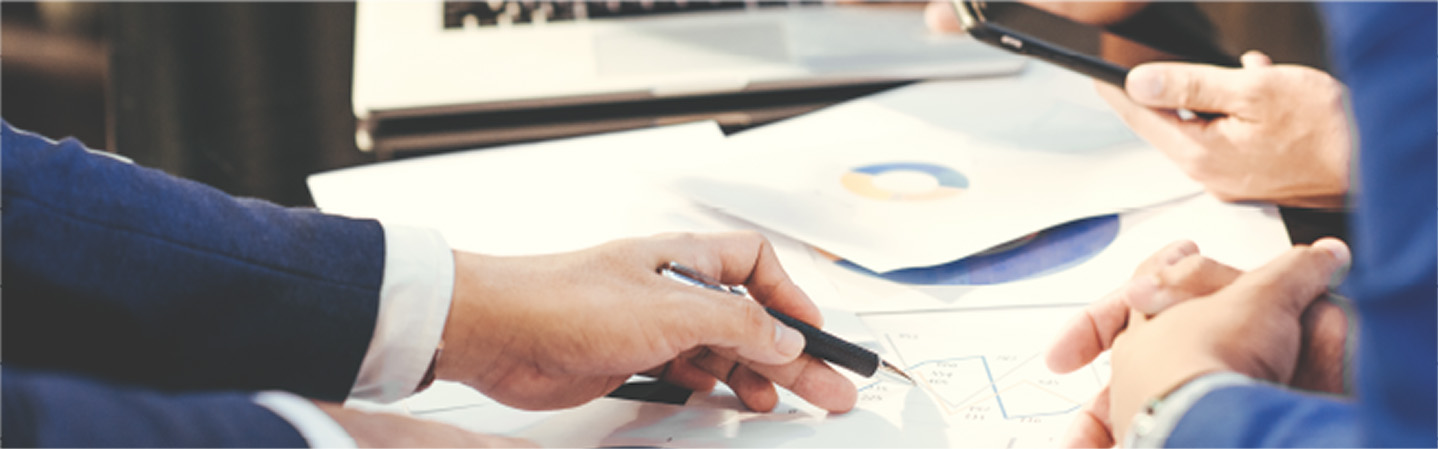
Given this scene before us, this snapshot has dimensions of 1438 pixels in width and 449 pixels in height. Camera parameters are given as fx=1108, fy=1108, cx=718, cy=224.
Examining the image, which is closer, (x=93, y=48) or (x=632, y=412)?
(x=632, y=412)

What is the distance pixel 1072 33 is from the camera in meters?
0.87

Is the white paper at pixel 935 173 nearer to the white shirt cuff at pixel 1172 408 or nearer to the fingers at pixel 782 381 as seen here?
the fingers at pixel 782 381

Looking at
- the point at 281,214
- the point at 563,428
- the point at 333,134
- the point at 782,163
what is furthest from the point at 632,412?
the point at 333,134

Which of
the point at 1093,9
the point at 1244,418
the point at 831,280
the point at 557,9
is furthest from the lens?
the point at 557,9

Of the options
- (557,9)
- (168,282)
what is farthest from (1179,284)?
(557,9)

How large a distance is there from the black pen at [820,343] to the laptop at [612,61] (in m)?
0.37

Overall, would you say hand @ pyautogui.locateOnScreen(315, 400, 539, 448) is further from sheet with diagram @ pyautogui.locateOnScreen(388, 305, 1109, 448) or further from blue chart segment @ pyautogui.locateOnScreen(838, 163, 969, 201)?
blue chart segment @ pyautogui.locateOnScreen(838, 163, 969, 201)

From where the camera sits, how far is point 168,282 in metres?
0.54

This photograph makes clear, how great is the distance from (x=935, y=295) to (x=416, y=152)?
1.50 feet

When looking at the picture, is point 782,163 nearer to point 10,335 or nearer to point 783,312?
point 783,312

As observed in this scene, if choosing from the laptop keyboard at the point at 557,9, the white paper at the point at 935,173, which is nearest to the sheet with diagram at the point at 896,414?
the white paper at the point at 935,173

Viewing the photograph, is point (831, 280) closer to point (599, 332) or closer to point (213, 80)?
point (599, 332)

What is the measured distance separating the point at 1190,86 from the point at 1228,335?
40cm

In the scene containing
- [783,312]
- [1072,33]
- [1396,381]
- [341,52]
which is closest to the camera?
[1396,381]
